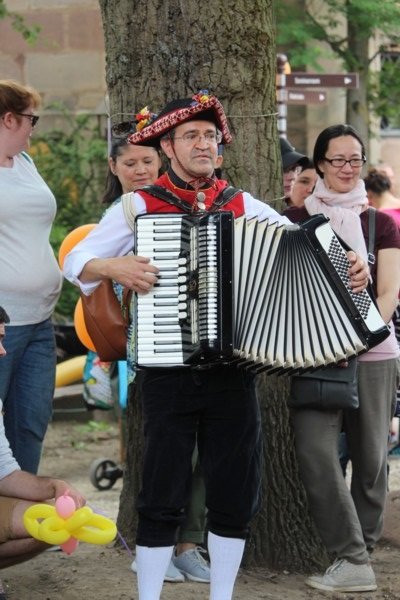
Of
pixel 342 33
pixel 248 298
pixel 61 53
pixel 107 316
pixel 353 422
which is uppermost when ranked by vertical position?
pixel 342 33

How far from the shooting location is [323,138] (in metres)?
5.95

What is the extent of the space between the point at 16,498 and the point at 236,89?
1.91 metres

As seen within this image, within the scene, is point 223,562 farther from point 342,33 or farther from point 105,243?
point 342,33

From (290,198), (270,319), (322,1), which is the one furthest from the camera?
(322,1)

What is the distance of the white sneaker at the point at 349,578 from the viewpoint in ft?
18.7

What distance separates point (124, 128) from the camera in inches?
233

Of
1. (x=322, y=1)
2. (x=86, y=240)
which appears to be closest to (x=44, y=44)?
(x=322, y=1)

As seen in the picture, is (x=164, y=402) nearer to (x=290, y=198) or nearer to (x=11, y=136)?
(x=11, y=136)

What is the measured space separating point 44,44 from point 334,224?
8.94 m

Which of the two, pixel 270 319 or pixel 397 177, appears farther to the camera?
pixel 397 177

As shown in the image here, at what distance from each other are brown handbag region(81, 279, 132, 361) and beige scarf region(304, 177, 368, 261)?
3.25 ft

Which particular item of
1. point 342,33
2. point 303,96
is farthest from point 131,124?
point 342,33

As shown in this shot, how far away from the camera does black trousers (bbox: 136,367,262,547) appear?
16.3ft

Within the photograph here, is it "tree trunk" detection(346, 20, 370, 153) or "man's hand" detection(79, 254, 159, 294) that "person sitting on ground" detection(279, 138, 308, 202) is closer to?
"man's hand" detection(79, 254, 159, 294)
